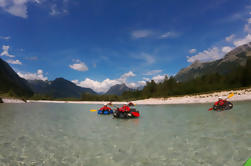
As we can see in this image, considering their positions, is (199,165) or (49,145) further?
(49,145)

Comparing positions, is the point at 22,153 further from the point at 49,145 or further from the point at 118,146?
the point at 118,146

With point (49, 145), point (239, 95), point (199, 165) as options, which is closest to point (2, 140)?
point (49, 145)

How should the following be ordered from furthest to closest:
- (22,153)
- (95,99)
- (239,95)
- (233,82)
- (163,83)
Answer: (95,99)
(163,83)
(233,82)
(239,95)
(22,153)

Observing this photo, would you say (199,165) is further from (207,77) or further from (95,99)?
(95,99)

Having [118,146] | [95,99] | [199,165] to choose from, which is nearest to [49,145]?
[118,146]

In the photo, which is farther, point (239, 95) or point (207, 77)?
point (207, 77)

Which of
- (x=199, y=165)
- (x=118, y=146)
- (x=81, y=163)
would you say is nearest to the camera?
(x=199, y=165)

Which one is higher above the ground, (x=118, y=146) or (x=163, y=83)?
(x=163, y=83)

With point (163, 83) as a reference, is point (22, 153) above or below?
below

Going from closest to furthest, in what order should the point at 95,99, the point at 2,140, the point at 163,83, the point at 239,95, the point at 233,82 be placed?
the point at 2,140 → the point at 239,95 → the point at 233,82 → the point at 163,83 → the point at 95,99

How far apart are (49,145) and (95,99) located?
130m

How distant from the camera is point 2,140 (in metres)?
11.4

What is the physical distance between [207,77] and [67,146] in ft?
290

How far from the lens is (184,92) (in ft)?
250
